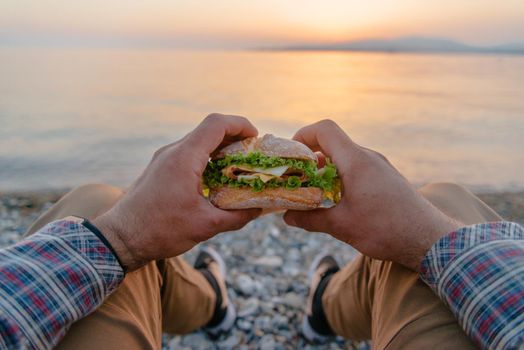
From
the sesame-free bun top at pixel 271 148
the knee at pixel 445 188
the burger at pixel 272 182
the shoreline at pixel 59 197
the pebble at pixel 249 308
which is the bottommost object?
the shoreline at pixel 59 197

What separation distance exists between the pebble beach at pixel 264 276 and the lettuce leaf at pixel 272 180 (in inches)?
73.9

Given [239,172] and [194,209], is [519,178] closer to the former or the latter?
[239,172]

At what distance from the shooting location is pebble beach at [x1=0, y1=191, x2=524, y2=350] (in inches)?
167

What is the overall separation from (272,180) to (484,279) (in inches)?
65.8

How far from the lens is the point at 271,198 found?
10.8 feet

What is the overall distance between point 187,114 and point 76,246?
641 inches

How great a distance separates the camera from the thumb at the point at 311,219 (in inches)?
120

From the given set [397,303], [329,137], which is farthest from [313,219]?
[397,303]

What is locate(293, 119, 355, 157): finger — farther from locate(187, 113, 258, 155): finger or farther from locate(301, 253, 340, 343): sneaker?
locate(301, 253, 340, 343): sneaker

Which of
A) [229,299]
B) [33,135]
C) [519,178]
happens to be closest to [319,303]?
[229,299]

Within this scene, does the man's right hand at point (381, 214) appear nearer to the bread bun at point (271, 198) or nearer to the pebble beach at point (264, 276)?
the bread bun at point (271, 198)

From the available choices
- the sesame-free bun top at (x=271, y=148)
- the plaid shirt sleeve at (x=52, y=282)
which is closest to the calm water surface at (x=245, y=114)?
the sesame-free bun top at (x=271, y=148)

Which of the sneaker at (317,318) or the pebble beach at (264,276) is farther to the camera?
the pebble beach at (264,276)

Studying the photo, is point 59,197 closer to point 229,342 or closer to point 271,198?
point 229,342
